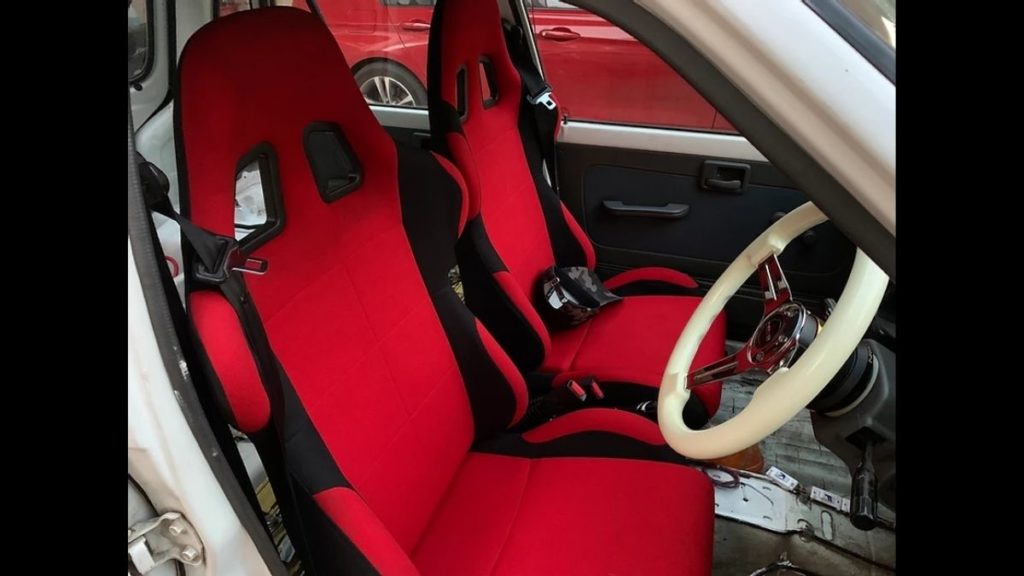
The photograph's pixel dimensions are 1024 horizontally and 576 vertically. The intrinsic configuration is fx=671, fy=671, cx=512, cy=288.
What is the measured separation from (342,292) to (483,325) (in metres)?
0.47

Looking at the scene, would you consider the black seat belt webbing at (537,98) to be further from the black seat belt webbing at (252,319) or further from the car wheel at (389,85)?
the black seat belt webbing at (252,319)

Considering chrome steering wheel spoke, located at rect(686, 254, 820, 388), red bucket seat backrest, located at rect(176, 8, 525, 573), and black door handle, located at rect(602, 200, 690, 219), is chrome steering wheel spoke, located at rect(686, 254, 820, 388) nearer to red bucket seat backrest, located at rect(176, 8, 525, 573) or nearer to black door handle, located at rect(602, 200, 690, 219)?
red bucket seat backrest, located at rect(176, 8, 525, 573)

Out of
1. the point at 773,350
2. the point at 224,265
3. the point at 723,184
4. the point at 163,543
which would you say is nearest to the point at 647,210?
the point at 723,184

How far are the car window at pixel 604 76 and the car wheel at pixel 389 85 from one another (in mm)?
534

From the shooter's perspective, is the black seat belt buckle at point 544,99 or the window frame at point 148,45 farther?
the black seat belt buckle at point 544,99

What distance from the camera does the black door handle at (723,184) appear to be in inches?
80.8

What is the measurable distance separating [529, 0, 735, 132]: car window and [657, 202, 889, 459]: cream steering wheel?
1.07 m

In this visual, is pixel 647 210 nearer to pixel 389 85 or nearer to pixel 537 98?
pixel 537 98

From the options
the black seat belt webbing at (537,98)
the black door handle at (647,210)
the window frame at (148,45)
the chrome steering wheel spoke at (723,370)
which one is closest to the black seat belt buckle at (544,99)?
the black seat belt webbing at (537,98)

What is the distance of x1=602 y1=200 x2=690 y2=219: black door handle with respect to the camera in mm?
2127

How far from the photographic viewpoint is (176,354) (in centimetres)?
75

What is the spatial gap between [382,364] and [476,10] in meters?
0.87

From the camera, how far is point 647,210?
2166 millimetres
